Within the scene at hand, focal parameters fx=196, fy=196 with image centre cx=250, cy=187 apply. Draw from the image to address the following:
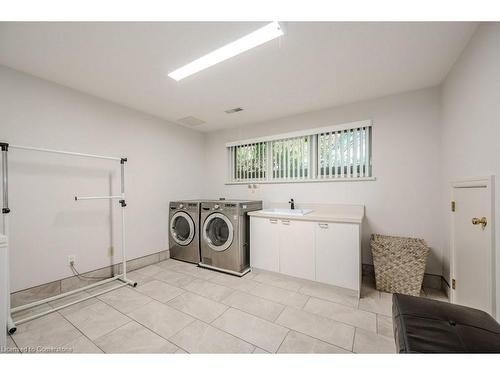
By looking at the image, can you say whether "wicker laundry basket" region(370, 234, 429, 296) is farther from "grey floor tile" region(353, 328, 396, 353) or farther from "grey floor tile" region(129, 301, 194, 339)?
"grey floor tile" region(129, 301, 194, 339)

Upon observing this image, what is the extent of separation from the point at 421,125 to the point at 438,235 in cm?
129

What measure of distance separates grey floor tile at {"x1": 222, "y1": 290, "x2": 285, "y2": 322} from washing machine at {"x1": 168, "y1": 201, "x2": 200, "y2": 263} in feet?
3.76

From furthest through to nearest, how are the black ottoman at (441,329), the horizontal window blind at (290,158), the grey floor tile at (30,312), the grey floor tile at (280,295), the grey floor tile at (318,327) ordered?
the horizontal window blind at (290,158), the grey floor tile at (280,295), the grey floor tile at (30,312), the grey floor tile at (318,327), the black ottoman at (441,329)

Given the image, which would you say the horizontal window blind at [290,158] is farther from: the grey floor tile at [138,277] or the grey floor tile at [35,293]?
the grey floor tile at [35,293]

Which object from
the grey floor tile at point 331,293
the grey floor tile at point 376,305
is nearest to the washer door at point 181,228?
the grey floor tile at point 331,293

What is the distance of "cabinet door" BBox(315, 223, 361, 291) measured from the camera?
202cm

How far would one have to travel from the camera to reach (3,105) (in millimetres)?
A: 1807

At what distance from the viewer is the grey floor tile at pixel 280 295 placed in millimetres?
1976

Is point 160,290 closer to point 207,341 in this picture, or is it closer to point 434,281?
point 207,341

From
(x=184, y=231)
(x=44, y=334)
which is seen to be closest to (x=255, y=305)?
(x=44, y=334)

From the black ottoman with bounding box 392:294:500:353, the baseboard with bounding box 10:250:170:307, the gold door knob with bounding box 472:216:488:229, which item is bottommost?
the baseboard with bounding box 10:250:170:307

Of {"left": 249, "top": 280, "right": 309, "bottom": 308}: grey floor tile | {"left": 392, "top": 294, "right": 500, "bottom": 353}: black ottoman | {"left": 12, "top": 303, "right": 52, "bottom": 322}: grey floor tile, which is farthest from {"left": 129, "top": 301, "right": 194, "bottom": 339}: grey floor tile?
{"left": 392, "top": 294, "right": 500, "bottom": 353}: black ottoman

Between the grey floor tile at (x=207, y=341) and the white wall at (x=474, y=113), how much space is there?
5.57 ft

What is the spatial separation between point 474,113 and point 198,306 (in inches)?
112
